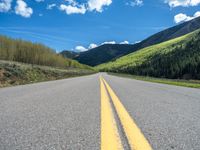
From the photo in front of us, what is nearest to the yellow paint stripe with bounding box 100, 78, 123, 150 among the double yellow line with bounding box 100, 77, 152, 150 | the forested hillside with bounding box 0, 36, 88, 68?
the double yellow line with bounding box 100, 77, 152, 150

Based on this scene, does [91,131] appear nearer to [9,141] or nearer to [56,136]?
[56,136]

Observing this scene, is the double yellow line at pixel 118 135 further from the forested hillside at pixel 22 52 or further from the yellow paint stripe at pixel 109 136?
the forested hillside at pixel 22 52

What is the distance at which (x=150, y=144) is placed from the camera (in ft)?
7.87

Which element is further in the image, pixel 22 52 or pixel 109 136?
pixel 22 52

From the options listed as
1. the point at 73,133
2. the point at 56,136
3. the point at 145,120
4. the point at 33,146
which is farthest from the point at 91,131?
the point at 145,120

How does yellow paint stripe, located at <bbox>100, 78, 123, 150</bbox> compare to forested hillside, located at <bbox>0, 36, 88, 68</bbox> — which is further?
forested hillside, located at <bbox>0, 36, 88, 68</bbox>

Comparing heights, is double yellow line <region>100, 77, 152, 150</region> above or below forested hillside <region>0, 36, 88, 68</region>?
below

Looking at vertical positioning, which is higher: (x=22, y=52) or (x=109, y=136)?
(x=22, y=52)

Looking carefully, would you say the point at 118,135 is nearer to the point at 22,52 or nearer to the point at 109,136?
the point at 109,136

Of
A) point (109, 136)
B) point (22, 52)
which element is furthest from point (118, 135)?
point (22, 52)

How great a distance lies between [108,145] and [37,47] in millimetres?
99747

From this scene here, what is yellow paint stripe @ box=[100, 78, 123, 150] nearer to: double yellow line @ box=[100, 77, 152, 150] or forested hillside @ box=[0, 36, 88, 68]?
double yellow line @ box=[100, 77, 152, 150]

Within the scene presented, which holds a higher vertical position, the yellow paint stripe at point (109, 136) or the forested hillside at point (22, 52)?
the forested hillside at point (22, 52)

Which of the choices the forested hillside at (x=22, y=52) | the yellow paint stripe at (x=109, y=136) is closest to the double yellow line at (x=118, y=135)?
the yellow paint stripe at (x=109, y=136)
